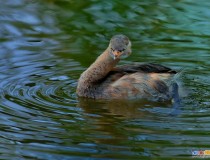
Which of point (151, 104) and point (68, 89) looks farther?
point (68, 89)

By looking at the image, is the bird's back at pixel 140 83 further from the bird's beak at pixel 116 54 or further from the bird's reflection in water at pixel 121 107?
the bird's beak at pixel 116 54

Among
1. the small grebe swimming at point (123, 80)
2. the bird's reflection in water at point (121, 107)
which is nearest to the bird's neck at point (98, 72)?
the small grebe swimming at point (123, 80)

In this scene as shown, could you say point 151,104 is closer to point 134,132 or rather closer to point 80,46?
point 134,132

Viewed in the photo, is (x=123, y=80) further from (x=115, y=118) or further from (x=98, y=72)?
(x=115, y=118)

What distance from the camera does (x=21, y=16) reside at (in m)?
11.3

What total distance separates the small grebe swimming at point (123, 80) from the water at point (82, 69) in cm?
15

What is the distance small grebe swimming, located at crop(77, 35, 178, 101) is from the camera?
7793 mm

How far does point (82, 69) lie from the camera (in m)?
8.84

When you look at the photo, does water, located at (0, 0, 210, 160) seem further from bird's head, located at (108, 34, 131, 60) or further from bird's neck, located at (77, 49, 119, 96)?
bird's head, located at (108, 34, 131, 60)

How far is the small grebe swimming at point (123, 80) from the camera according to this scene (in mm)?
7793

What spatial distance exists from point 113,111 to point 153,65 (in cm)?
91

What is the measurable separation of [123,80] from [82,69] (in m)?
1.12

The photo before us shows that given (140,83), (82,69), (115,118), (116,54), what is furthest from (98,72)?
(115,118)

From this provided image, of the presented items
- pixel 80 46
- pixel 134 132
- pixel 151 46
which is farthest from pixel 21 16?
pixel 134 132
